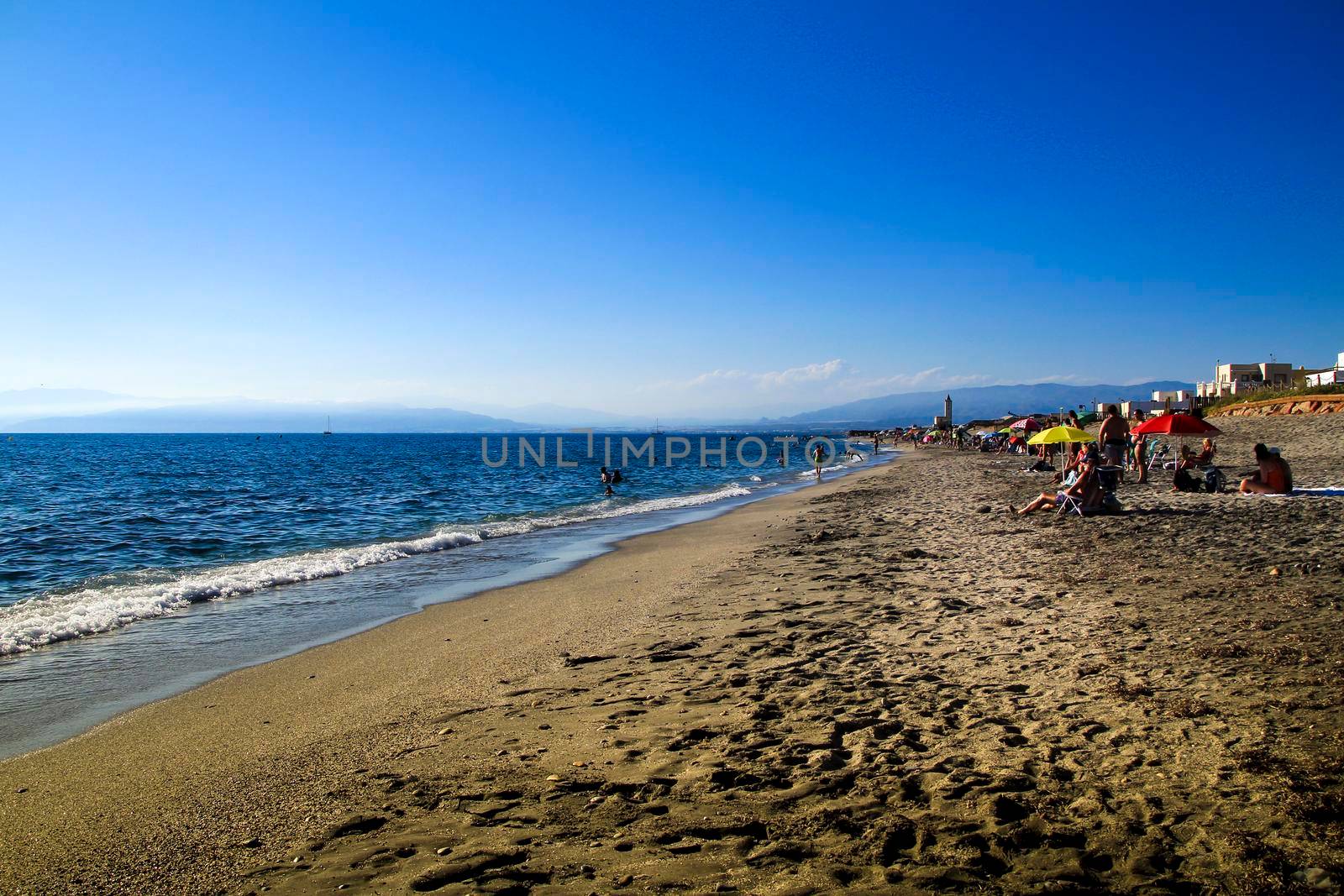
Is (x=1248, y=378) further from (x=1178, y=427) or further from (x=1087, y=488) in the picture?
(x=1087, y=488)

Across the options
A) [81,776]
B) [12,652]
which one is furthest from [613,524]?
[81,776]

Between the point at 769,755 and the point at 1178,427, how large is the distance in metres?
17.5

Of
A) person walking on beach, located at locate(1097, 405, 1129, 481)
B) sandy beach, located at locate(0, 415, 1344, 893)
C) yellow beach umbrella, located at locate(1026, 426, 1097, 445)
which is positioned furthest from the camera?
person walking on beach, located at locate(1097, 405, 1129, 481)

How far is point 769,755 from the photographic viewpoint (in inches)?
175

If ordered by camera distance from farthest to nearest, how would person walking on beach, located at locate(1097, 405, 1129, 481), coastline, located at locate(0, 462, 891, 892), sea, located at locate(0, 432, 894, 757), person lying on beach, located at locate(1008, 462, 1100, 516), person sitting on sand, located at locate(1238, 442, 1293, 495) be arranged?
1. person walking on beach, located at locate(1097, 405, 1129, 481)
2. person sitting on sand, located at locate(1238, 442, 1293, 495)
3. person lying on beach, located at locate(1008, 462, 1100, 516)
4. sea, located at locate(0, 432, 894, 757)
5. coastline, located at locate(0, 462, 891, 892)

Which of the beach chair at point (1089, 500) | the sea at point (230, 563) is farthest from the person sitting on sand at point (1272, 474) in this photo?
the sea at point (230, 563)

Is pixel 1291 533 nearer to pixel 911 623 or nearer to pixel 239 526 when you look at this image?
pixel 911 623

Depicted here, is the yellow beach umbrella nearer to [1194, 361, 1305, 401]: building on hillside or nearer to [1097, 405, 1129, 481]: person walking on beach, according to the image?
[1097, 405, 1129, 481]: person walking on beach

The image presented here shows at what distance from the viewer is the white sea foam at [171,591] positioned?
949cm

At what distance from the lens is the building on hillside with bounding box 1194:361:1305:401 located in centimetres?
5621

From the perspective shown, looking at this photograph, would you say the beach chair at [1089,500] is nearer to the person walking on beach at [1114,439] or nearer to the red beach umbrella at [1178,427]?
the red beach umbrella at [1178,427]

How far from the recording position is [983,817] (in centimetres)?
355

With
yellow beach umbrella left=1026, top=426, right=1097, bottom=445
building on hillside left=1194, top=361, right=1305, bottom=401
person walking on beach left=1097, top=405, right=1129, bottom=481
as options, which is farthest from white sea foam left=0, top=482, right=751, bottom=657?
building on hillside left=1194, top=361, right=1305, bottom=401

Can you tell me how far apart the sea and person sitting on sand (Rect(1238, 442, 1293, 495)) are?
1453 cm
